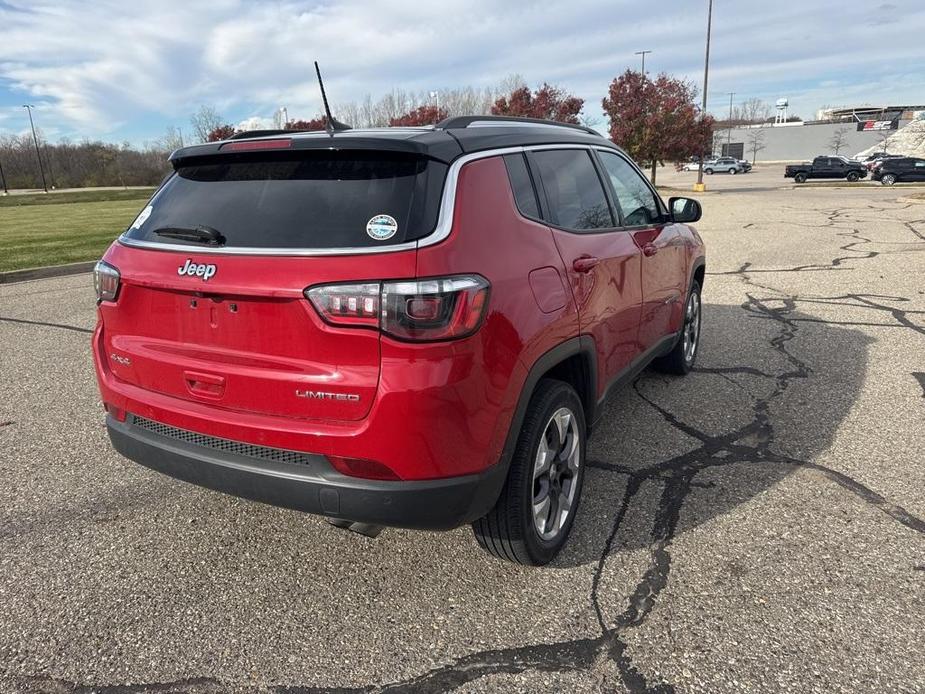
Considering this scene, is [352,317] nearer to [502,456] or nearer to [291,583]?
[502,456]

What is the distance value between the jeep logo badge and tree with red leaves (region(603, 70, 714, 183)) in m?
33.3

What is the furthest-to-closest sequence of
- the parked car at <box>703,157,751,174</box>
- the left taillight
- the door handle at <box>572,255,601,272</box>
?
the parked car at <box>703,157,751,174</box> → the door handle at <box>572,255,601,272</box> → the left taillight

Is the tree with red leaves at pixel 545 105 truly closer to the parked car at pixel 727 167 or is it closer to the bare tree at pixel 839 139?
the parked car at pixel 727 167

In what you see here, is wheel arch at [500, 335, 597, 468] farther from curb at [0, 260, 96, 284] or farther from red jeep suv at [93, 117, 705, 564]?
curb at [0, 260, 96, 284]

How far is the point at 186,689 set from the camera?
2.23 m

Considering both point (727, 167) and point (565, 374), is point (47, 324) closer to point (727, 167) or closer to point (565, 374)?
point (565, 374)

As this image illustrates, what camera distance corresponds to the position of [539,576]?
2811 millimetres

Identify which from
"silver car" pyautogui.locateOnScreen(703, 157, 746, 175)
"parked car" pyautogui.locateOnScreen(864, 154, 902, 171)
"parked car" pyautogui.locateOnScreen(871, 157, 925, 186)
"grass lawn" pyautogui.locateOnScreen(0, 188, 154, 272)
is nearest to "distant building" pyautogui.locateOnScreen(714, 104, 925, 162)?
"silver car" pyautogui.locateOnScreen(703, 157, 746, 175)

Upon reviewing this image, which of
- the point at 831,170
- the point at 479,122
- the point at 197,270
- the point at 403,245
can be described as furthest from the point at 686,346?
the point at 831,170

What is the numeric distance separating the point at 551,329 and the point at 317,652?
1.48 m

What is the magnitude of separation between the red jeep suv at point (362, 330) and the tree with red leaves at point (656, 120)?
3283 centimetres

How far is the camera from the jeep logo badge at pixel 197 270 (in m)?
2.40

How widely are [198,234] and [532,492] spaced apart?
5.35 ft

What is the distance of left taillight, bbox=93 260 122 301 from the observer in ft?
8.93
